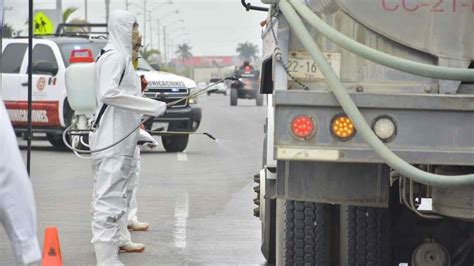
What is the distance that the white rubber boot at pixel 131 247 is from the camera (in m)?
10.3

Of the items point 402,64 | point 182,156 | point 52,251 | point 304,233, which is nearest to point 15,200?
point 402,64

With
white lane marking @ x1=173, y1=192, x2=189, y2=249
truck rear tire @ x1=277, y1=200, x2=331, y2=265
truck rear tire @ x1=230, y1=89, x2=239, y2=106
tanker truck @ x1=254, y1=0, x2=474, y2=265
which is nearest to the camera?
tanker truck @ x1=254, y1=0, x2=474, y2=265

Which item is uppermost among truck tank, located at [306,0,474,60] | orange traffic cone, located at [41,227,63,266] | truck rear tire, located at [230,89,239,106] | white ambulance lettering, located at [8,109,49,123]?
truck tank, located at [306,0,474,60]

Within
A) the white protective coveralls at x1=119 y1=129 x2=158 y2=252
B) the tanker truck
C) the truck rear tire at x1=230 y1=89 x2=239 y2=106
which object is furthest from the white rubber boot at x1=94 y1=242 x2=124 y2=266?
the truck rear tire at x1=230 y1=89 x2=239 y2=106

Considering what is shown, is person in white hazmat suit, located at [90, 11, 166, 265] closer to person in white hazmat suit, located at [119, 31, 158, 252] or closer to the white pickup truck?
person in white hazmat suit, located at [119, 31, 158, 252]

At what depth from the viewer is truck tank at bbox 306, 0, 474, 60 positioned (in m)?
6.30

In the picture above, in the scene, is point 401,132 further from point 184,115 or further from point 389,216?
point 184,115

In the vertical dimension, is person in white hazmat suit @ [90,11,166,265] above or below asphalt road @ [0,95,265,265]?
above

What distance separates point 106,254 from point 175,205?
4.66 metres

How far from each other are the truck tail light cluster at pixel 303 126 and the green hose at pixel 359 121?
0.21 metres

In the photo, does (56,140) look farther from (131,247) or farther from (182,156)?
→ (131,247)

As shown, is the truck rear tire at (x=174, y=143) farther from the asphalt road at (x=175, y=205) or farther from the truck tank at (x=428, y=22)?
the truck tank at (x=428, y=22)

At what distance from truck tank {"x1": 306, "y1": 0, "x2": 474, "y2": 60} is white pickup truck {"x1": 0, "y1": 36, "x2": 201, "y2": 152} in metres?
13.3

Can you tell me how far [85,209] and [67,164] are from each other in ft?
19.5
